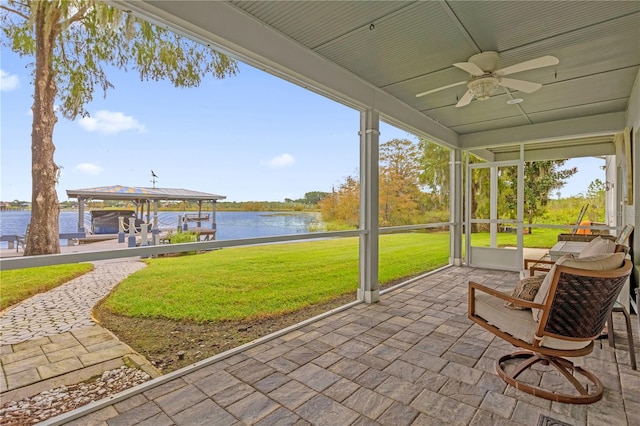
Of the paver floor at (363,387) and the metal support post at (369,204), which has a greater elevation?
the metal support post at (369,204)

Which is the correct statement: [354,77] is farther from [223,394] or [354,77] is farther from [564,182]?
[564,182]

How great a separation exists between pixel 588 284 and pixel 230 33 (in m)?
3.04

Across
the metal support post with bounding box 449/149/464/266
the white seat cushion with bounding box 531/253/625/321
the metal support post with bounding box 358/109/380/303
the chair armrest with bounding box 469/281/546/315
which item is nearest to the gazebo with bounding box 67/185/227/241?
the metal support post with bounding box 358/109/380/303

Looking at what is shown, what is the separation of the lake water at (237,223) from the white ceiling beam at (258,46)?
4.51 ft

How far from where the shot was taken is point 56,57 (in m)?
2.04

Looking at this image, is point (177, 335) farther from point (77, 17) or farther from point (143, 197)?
point (77, 17)

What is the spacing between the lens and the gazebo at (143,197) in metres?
2.22

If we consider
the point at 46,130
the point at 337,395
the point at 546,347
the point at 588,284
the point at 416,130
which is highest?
the point at 416,130

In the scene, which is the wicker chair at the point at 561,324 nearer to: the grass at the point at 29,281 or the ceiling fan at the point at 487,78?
the ceiling fan at the point at 487,78

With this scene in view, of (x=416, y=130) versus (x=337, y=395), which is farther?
(x=416, y=130)

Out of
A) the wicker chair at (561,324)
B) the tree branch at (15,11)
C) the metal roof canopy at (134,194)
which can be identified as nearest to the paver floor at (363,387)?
the wicker chair at (561,324)

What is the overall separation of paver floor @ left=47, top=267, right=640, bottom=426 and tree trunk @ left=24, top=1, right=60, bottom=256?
1.09 meters

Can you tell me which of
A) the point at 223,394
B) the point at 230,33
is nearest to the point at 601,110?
the point at 230,33

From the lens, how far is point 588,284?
6.26 feet
